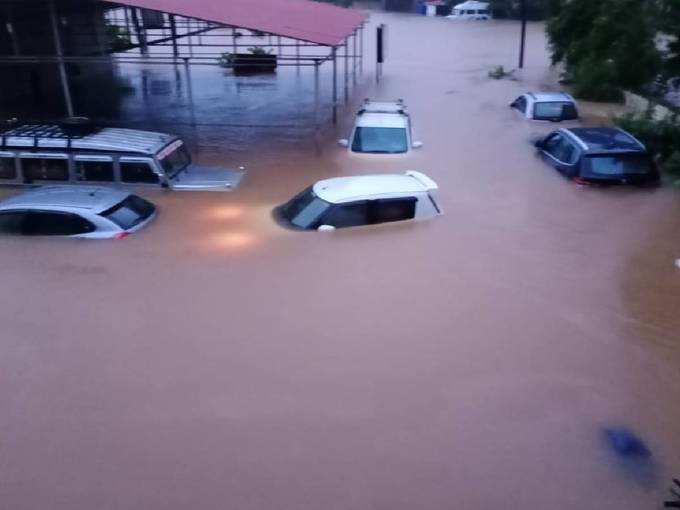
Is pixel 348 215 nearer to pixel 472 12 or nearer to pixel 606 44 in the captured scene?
pixel 606 44

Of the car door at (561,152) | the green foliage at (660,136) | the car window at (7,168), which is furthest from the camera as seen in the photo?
the green foliage at (660,136)

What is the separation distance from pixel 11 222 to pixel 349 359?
5.57 meters

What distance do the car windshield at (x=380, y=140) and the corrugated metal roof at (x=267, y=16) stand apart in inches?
79.8

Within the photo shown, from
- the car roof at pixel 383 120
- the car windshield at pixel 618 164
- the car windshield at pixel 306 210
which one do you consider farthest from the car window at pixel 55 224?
the car windshield at pixel 618 164

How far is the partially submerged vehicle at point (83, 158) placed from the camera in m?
11.7

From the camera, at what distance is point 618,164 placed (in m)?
12.5

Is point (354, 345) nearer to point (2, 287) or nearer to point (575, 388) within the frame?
point (575, 388)

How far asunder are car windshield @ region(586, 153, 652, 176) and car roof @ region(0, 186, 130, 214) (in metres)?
8.09

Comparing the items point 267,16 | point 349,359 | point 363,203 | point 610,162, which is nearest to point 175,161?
point 363,203

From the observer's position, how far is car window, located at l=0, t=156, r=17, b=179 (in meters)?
11.9

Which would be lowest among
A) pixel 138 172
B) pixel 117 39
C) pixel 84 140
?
pixel 138 172

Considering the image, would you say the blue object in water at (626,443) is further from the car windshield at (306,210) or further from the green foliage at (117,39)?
the green foliage at (117,39)

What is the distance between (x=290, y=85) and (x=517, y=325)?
19075 mm

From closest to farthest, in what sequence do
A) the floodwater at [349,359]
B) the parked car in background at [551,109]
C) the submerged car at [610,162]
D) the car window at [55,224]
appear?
the floodwater at [349,359], the car window at [55,224], the submerged car at [610,162], the parked car in background at [551,109]
